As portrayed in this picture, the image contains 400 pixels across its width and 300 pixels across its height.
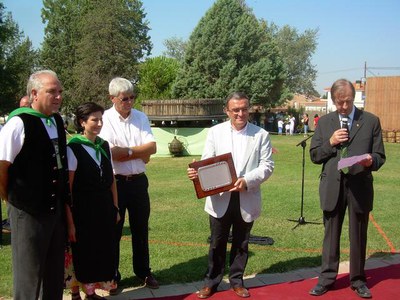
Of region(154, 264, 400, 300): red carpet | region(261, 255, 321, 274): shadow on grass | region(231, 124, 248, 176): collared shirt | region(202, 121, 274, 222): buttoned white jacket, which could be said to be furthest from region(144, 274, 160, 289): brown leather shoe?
region(231, 124, 248, 176): collared shirt

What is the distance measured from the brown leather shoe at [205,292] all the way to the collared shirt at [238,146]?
125 cm

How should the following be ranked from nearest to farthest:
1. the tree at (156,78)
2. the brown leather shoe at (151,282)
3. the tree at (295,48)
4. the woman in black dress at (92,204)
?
1. the woman in black dress at (92,204)
2. the brown leather shoe at (151,282)
3. the tree at (156,78)
4. the tree at (295,48)

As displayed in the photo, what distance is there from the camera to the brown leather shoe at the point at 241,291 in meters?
4.57

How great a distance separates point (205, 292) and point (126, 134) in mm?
1793

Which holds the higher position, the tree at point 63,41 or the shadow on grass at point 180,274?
the tree at point 63,41

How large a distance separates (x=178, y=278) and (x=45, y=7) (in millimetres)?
56862

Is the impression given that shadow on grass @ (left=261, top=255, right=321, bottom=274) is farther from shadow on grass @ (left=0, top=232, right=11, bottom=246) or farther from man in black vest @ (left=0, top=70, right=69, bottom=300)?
shadow on grass @ (left=0, top=232, right=11, bottom=246)

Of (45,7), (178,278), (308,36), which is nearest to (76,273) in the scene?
(178,278)

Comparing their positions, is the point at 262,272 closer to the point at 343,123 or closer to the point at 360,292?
the point at 360,292

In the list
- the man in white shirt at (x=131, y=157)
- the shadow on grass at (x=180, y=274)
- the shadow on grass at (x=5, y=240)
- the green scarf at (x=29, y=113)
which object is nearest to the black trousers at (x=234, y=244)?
the shadow on grass at (x=180, y=274)

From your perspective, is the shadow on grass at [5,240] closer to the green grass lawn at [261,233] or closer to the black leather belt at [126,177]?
the green grass lawn at [261,233]

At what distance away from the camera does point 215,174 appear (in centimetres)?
438

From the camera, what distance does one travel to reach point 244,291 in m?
4.59

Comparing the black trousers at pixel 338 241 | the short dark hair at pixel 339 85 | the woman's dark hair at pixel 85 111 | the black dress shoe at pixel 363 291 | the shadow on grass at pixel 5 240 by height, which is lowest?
the shadow on grass at pixel 5 240
